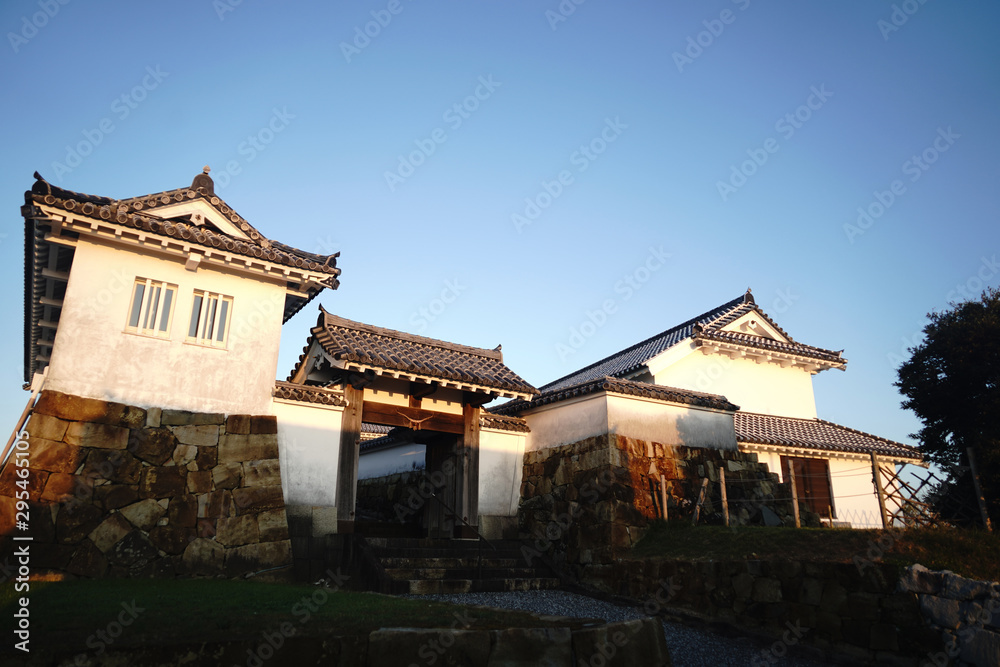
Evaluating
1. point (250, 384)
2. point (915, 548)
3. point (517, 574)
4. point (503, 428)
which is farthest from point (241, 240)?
point (915, 548)

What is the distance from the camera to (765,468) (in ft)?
50.3

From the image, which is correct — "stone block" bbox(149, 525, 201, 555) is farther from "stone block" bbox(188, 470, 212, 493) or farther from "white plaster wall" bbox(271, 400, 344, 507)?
"white plaster wall" bbox(271, 400, 344, 507)

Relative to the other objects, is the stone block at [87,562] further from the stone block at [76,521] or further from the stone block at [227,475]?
the stone block at [227,475]

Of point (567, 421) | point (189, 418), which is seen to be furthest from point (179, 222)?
point (567, 421)

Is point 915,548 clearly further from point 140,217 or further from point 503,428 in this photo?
point 140,217

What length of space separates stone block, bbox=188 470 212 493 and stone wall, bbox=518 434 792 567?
7.08 m

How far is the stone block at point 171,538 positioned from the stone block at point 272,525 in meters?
1.09

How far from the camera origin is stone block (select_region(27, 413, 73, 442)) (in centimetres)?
955

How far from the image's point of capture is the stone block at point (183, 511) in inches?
404

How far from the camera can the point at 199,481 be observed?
1071 cm

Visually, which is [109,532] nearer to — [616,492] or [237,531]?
[237,531]

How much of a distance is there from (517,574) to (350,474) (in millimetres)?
3976

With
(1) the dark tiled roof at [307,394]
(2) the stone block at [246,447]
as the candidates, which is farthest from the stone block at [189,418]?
(1) the dark tiled roof at [307,394]

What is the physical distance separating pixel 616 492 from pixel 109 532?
29.7 feet
